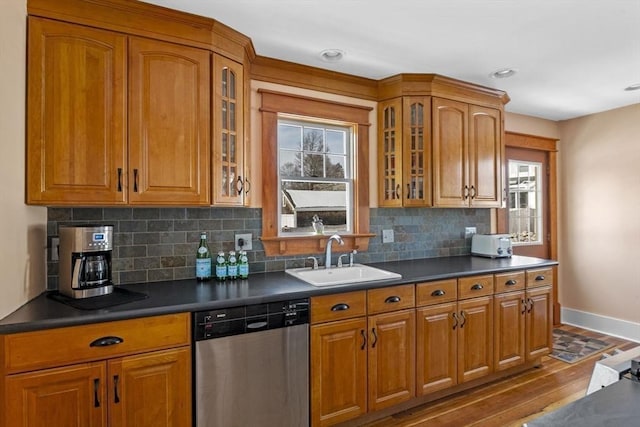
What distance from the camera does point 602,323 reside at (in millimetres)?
4012

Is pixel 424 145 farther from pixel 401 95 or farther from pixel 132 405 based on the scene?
pixel 132 405

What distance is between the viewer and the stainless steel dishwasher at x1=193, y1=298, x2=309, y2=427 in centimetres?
181

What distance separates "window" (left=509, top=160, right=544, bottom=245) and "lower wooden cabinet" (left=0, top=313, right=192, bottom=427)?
375 cm

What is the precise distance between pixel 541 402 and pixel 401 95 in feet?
8.39

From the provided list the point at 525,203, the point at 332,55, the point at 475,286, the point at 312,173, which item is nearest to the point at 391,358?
the point at 475,286

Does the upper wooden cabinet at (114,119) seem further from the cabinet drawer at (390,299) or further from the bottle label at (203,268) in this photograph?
the cabinet drawer at (390,299)

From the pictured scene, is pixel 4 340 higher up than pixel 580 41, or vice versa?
pixel 580 41

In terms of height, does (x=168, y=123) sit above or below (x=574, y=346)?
above

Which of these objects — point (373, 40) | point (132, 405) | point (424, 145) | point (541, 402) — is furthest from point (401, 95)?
point (132, 405)

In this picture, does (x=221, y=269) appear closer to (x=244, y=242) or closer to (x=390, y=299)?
(x=244, y=242)

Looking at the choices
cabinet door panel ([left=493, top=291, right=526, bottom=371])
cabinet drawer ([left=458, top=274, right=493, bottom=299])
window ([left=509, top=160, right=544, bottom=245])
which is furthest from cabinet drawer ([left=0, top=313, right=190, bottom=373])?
window ([left=509, top=160, right=544, bottom=245])

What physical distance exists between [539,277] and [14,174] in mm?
3628

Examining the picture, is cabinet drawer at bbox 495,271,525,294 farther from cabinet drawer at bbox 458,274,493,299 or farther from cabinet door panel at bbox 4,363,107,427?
cabinet door panel at bbox 4,363,107,427

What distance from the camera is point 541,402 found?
2607mm
